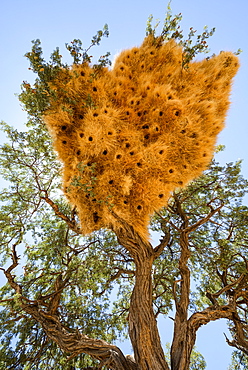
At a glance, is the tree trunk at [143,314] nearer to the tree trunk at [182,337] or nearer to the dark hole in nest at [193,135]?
the tree trunk at [182,337]

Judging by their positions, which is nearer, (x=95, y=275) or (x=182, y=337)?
(x=182, y=337)

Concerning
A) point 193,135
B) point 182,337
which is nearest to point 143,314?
point 182,337

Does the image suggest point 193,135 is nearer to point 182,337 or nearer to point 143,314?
point 143,314

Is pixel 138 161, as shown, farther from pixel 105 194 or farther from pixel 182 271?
pixel 182 271

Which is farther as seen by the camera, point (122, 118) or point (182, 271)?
point (182, 271)

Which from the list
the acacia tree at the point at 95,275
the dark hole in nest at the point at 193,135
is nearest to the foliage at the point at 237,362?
the acacia tree at the point at 95,275

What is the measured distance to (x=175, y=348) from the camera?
3.52m

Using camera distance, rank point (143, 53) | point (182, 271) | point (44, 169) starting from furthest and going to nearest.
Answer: point (44, 169) → point (182, 271) → point (143, 53)

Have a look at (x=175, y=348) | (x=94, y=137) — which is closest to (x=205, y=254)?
(x=175, y=348)

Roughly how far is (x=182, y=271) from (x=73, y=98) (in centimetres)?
344

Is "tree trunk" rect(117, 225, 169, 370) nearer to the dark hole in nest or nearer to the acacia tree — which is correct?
the acacia tree

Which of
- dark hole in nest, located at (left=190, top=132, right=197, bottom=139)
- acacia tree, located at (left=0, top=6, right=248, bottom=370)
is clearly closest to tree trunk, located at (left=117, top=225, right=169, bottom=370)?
acacia tree, located at (left=0, top=6, right=248, bottom=370)

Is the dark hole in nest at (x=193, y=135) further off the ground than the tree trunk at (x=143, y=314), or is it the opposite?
the dark hole in nest at (x=193, y=135)

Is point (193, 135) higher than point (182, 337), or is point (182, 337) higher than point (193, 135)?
point (193, 135)
